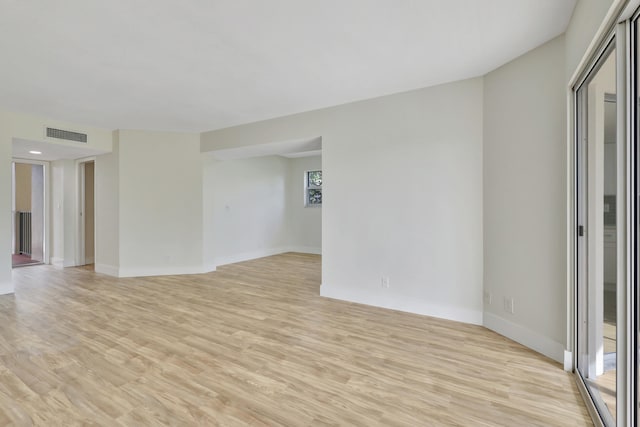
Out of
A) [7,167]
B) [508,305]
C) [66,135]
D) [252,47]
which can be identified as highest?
[252,47]

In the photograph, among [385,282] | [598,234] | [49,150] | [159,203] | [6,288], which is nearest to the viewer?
[598,234]

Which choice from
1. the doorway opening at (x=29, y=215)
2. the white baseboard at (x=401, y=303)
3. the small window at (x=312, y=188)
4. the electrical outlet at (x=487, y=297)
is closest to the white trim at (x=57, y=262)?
the doorway opening at (x=29, y=215)

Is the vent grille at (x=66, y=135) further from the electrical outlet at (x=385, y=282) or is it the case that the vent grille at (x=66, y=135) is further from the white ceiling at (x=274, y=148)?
the electrical outlet at (x=385, y=282)

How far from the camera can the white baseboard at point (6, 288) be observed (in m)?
4.27

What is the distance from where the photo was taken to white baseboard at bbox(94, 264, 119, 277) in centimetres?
531

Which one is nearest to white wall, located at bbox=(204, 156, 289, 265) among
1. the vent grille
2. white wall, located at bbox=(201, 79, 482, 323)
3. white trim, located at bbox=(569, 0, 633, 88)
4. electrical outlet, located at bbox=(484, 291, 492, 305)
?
the vent grille

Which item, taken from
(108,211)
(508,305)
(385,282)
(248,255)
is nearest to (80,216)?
(108,211)

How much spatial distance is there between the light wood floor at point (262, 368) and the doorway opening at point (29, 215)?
145 inches

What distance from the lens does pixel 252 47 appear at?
255 cm

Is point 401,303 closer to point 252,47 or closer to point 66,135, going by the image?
point 252,47

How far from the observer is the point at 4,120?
426cm

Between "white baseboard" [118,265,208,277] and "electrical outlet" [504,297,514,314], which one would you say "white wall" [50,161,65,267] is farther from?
"electrical outlet" [504,297,514,314]

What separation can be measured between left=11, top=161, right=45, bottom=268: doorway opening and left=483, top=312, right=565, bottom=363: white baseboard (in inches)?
328

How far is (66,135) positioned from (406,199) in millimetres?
5306
